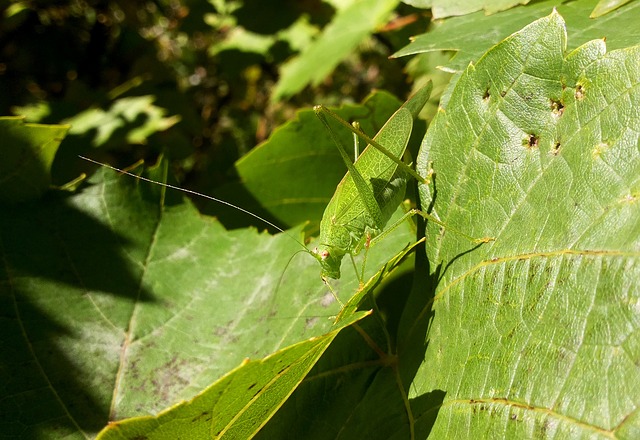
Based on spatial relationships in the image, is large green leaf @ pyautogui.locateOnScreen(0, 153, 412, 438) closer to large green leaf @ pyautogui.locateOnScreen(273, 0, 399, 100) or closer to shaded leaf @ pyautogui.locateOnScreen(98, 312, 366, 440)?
shaded leaf @ pyautogui.locateOnScreen(98, 312, 366, 440)

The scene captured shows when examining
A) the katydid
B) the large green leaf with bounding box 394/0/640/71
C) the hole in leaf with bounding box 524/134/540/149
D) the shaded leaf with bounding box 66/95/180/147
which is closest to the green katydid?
the katydid

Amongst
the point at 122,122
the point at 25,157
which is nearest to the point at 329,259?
the point at 25,157

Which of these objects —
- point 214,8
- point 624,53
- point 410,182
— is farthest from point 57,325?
point 214,8

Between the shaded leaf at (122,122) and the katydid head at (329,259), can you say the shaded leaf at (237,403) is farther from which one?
the shaded leaf at (122,122)

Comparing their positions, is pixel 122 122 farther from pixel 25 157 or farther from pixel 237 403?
pixel 237 403

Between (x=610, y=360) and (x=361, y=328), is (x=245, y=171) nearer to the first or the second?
(x=361, y=328)

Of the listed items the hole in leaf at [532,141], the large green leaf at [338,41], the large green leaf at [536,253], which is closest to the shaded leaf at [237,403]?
the large green leaf at [536,253]
